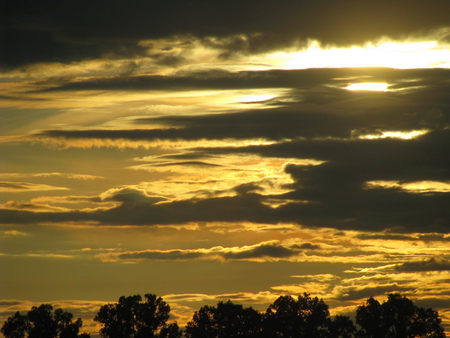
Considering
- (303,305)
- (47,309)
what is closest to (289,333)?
(303,305)

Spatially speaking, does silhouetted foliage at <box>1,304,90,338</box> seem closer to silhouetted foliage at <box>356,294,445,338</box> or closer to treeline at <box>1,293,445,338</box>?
treeline at <box>1,293,445,338</box>

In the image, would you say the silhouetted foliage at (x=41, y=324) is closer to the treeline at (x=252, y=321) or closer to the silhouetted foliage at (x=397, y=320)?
the treeline at (x=252, y=321)

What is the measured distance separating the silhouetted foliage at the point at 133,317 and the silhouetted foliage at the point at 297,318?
74.8ft

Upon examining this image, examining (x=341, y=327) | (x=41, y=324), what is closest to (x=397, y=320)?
(x=341, y=327)

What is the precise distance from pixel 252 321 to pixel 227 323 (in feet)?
17.7

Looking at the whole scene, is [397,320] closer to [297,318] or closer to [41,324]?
[297,318]

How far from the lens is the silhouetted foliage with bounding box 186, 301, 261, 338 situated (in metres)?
196

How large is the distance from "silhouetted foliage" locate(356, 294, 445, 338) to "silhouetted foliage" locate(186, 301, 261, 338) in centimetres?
2244

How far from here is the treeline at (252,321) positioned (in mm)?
181125

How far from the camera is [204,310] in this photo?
199 m

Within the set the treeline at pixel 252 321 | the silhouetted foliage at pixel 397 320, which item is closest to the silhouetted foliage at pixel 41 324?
the treeline at pixel 252 321

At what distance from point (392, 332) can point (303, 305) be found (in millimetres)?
19388

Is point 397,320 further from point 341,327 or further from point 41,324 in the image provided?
point 41,324

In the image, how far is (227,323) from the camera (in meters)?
197
